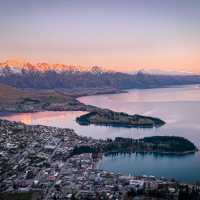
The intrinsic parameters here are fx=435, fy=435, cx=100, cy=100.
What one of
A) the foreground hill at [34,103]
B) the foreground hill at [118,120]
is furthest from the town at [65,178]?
the foreground hill at [34,103]

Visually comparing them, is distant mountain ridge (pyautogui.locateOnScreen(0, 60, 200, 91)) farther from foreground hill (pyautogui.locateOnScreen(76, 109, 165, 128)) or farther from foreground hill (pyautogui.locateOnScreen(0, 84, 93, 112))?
foreground hill (pyautogui.locateOnScreen(76, 109, 165, 128))

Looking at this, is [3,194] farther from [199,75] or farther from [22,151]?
[199,75]

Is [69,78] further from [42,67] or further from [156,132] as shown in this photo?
[156,132]

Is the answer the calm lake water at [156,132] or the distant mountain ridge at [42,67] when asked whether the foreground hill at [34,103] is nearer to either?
the calm lake water at [156,132]

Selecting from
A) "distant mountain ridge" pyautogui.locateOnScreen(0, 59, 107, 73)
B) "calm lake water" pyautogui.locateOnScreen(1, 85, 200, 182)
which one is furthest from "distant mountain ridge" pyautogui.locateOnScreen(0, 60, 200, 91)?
"calm lake water" pyautogui.locateOnScreen(1, 85, 200, 182)

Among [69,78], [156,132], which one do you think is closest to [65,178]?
[156,132]

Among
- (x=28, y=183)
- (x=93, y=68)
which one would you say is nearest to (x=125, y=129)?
(x=28, y=183)
